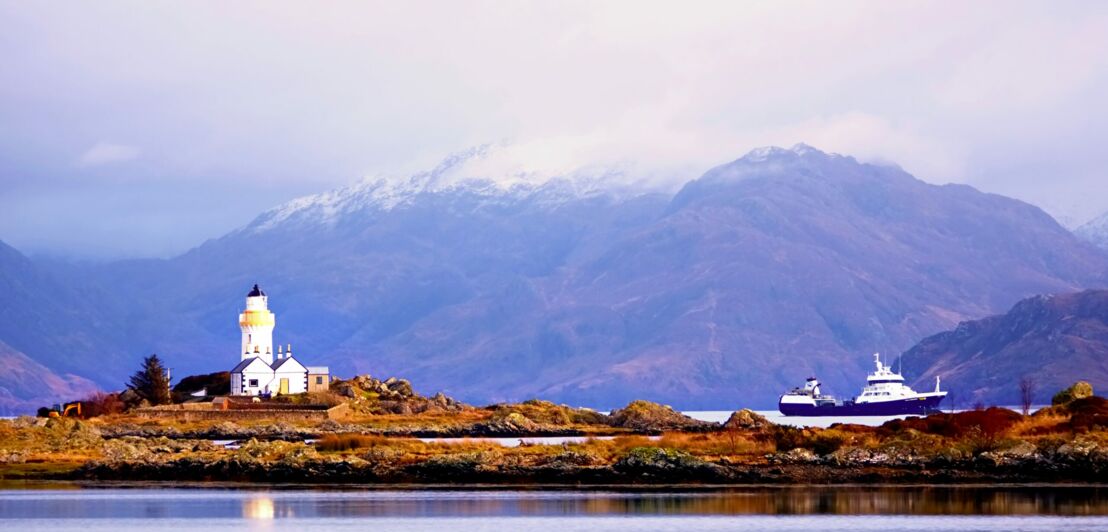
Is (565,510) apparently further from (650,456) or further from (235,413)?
(235,413)

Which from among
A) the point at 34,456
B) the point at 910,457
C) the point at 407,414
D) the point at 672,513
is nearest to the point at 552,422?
the point at 407,414

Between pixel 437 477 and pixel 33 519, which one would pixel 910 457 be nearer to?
pixel 437 477

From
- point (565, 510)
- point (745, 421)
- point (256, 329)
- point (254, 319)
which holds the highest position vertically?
point (254, 319)

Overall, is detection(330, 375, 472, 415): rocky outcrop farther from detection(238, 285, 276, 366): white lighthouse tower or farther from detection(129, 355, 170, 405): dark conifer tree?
detection(129, 355, 170, 405): dark conifer tree

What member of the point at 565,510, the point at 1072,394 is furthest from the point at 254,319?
the point at 565,510

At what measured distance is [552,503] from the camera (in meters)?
56.9

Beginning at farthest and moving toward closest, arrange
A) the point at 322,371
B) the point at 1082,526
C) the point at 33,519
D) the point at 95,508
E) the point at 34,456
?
the point at 322,371 → the point at 34,456 → the point at 95,508 → the point at 33,519 → the point at 1082,526

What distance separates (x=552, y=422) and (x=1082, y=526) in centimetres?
7266

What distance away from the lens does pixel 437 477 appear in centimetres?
6531

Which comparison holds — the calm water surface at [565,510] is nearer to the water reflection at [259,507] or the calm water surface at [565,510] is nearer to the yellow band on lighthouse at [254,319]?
the water reflection at [259,507]

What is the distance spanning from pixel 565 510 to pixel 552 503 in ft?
7.29

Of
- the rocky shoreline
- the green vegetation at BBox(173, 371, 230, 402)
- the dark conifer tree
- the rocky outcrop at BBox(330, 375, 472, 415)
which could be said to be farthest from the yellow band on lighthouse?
the rocky shoreline

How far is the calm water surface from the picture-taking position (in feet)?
164

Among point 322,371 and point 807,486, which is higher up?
point 322,371
